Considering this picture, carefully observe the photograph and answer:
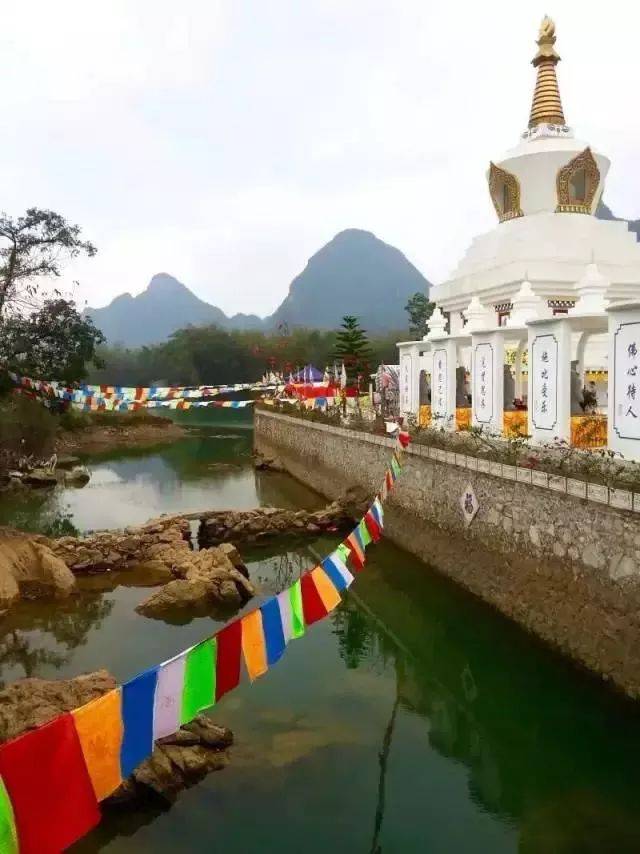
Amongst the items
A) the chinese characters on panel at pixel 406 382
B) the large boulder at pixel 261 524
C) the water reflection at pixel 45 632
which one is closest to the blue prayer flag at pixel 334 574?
the water reflection at pixel 45 632

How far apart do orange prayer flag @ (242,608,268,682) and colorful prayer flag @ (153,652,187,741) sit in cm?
85

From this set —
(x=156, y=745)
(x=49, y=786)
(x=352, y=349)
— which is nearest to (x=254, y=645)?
(x=49, y=786)

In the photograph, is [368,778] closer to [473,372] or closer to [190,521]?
[473,372]

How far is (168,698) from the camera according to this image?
4.42 m

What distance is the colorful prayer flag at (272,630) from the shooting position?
5680mm

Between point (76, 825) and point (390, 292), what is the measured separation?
160 m

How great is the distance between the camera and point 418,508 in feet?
48.3

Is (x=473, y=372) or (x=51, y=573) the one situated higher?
(x=473, y=372)

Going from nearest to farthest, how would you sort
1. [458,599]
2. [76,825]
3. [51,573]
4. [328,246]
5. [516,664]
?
[76,825], [516,664], [458,599], [51,573], [328,246]

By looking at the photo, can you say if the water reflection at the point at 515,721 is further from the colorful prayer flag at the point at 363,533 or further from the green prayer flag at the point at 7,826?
the green prayer flag at the point at 7,826

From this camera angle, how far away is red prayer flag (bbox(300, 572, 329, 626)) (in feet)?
20.6

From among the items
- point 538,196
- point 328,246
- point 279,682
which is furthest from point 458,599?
point 328,246

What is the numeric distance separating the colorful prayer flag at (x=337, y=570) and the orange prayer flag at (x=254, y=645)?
117 centimetres

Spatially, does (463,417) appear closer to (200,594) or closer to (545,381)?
(545,381)
